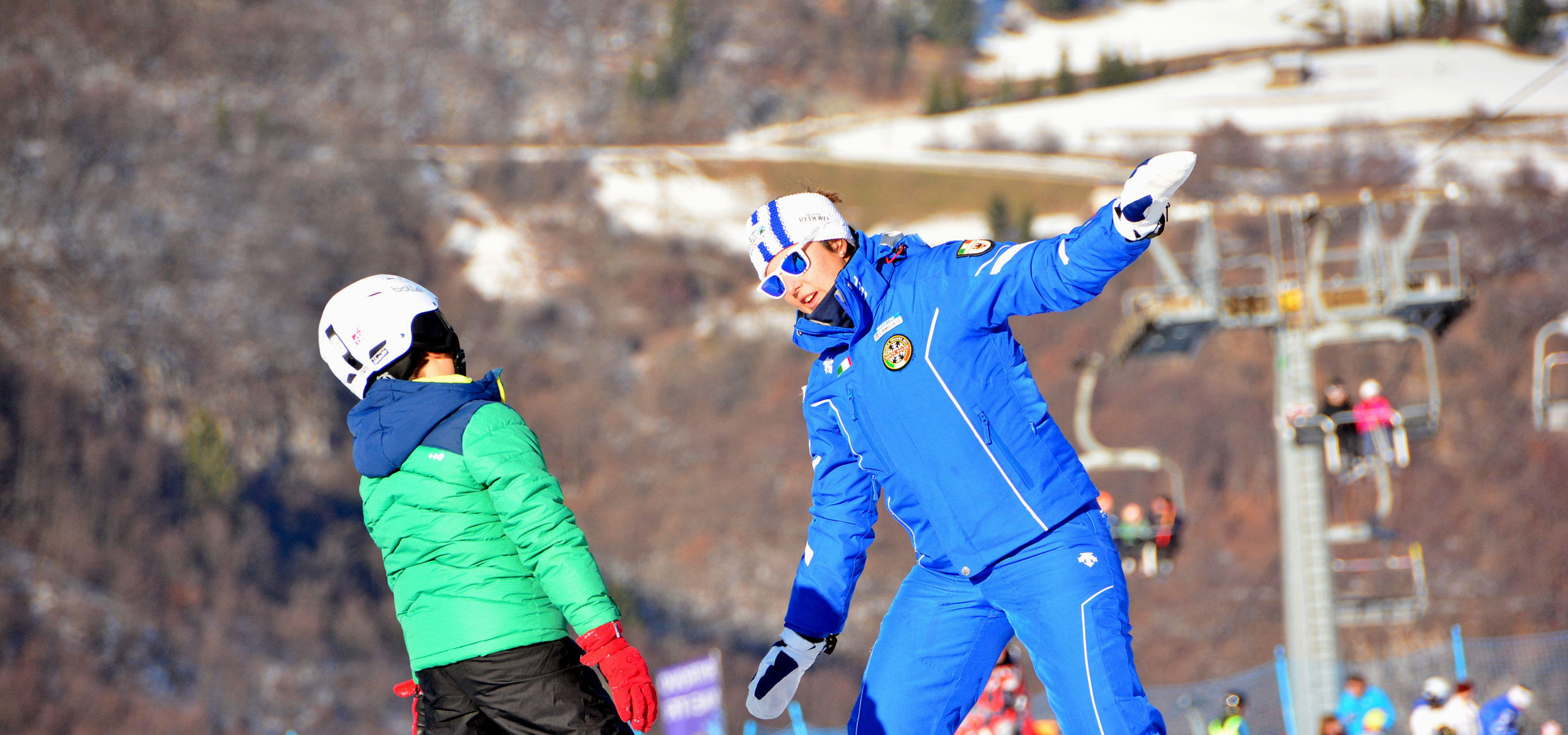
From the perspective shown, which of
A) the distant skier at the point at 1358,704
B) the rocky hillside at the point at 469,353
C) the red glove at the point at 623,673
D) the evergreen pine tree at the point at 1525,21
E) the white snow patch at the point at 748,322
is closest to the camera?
the red glove at the point at 623,673

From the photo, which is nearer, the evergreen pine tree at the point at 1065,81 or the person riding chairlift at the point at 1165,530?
the person riding chairlift at the point at 1165,530

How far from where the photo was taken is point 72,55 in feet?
345

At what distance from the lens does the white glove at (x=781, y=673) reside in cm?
368

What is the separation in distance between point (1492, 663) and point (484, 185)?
85981 mm

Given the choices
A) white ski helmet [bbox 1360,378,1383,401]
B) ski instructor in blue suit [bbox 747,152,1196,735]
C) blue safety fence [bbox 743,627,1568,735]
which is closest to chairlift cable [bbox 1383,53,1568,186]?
white ski helmet [bbox 1360,378,1383,401]

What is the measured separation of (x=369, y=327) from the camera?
347 cm

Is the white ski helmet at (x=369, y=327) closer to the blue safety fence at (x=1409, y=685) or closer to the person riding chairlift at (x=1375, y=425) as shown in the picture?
the person riding chairlift at (x=1375, y=425)

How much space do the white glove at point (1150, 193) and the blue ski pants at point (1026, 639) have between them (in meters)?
0.76

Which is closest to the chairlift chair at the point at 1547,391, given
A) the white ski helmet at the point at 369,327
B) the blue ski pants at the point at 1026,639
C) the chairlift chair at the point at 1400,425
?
the chairlift chair at the point at 1400,425

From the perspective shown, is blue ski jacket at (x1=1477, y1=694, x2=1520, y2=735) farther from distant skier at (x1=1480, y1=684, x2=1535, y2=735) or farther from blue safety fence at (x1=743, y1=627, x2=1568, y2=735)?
blue safety fence at (x1=743, y1=627, x2=1568, y2=735)

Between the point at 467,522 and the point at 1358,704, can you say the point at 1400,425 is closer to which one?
the point at 1358,704

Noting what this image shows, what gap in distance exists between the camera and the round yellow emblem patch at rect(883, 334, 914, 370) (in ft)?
11.2

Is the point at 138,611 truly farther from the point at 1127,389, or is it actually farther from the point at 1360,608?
the point at 1360,608

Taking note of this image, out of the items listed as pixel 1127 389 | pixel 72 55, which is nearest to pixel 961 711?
pixel 1127 389
